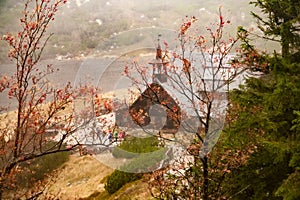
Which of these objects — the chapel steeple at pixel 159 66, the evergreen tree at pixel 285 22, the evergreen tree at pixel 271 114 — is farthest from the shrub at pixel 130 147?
the evergreen tree at pixel 285 22

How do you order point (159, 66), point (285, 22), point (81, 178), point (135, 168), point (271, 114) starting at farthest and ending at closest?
point (81, 178)
point (159, 66)
point (135, 168)
point (285, 22)
point (271, 114)

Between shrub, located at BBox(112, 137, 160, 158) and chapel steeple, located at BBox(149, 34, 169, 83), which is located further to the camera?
shrub, located at BBox(112, 137, 160, 158)

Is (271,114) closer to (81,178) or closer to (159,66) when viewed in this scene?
(159,66)

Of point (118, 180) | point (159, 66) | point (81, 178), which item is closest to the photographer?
point (118, 180)

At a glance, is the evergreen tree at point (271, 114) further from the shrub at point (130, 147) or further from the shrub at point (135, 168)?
the shrub at point (130, 147)

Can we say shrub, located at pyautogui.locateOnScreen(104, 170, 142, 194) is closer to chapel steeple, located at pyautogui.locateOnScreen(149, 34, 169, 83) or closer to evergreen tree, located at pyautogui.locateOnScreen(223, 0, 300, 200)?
chapel steeple, located at pyautogui.locateOnScreen(149, 34, 169, 83)

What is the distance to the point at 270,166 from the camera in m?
6.59

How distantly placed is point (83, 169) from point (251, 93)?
16929 millimetres

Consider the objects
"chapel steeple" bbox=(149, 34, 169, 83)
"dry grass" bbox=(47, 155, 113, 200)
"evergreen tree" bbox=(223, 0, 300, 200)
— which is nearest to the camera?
"evergreen tree" bbox=(223, 0, 300, 200)

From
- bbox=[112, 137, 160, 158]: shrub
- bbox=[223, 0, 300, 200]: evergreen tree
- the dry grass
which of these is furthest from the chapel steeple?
the dry grass

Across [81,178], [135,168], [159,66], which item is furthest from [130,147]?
[159,66]

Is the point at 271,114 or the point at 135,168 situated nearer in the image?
the point at 271,114

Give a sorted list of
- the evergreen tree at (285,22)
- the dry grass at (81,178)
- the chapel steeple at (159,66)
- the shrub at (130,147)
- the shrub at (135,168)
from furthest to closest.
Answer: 1. the shrub at (130,147)
2. the dry grass at (81,178)
3. the shrub at (135,168)
4. the chapel steeple at (159,66)
5. the evergreen tree at (285,22)

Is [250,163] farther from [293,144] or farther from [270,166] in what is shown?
[293,144]
